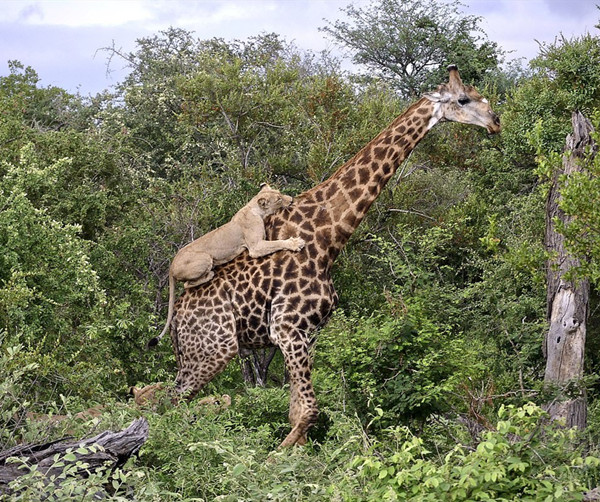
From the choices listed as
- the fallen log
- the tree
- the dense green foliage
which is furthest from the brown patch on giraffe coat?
the tree

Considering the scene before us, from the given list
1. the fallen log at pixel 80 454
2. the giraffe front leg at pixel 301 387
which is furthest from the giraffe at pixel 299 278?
the fallen log at pixel 80 454

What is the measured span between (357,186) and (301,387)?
6.57 feet

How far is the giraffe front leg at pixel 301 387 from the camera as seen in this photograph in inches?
353

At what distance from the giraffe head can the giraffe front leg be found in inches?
104

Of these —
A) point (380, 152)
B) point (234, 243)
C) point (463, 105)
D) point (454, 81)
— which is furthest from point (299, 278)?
point (454, 81)

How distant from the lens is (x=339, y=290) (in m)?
13.7

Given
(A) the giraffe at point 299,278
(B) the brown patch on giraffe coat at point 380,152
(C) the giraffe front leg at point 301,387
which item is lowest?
(C) the giraffe front leg at point 301,387

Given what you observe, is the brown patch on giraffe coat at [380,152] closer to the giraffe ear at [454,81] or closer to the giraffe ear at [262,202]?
the giraffe ear at [454,81]

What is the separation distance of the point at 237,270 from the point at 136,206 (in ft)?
19.9

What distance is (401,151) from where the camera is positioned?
9516 millimetres

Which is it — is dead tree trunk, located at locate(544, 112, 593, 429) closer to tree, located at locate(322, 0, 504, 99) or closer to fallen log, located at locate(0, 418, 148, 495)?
fallen log, located at locate(0, 418, 148, 495)

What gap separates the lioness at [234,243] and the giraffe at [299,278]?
92mm

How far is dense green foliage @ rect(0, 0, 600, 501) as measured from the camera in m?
6.33

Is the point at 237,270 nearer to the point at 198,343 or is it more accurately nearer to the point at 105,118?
the point at 198,343
